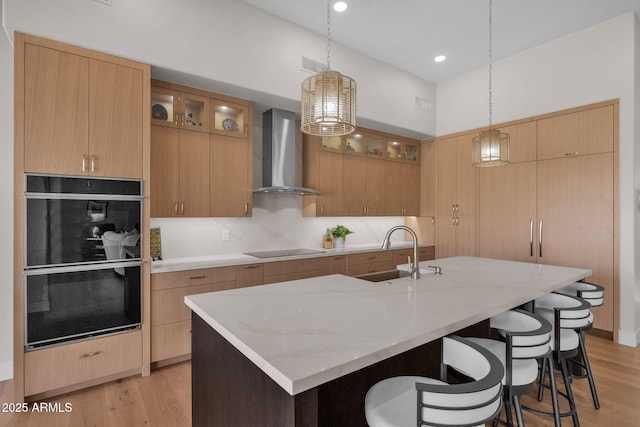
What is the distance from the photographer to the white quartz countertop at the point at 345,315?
3.56ft

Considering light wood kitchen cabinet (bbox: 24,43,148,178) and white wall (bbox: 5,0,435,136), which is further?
white wall (bbox: 5,0,435,136)

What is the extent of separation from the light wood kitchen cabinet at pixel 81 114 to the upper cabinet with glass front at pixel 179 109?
0.38 m

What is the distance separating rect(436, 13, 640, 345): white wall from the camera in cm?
342

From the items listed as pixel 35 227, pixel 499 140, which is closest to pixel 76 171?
pixel 35 227

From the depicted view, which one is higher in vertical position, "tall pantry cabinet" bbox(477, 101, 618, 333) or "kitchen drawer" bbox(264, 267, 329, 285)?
"tall pantry cabinet" bbox(477, 101, 618, 333)

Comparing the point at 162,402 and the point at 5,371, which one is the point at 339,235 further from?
the point at 5,371

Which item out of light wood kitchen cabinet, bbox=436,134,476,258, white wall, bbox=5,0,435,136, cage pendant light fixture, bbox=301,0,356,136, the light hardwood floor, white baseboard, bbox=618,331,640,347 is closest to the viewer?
cage pendant light fixture, bbox=301,0,356,136

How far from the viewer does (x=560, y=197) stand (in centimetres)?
391

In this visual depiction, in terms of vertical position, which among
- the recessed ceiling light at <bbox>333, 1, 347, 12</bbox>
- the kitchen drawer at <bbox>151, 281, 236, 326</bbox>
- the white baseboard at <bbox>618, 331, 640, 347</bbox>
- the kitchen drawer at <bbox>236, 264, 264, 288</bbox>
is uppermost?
the recessed ceiling light at <bbox>333, 1, 347, 12</bbox>

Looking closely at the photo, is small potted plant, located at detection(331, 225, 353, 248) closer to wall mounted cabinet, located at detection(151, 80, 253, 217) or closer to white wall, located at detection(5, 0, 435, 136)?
wall mounted cabinet, located at detection(151, 80, 253, 217)

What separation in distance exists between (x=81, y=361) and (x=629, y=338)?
16.4 feet

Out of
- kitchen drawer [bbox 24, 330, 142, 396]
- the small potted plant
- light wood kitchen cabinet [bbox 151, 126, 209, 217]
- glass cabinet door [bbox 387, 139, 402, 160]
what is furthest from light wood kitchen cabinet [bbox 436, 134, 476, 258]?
kitchen drawer [bbox 24, 330, 142, 396]

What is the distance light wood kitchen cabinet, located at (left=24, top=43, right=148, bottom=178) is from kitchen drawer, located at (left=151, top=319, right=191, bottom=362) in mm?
1323

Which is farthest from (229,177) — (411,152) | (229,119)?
(411,152)
